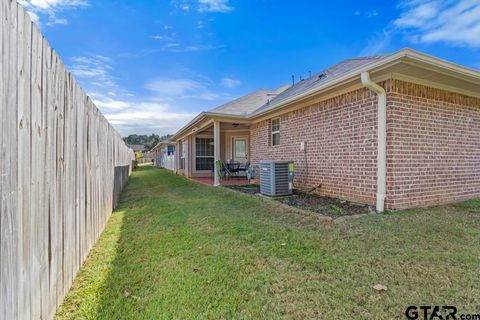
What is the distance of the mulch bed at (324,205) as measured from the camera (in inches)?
211

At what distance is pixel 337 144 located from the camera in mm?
6758

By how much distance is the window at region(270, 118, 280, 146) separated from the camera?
966 centimetres

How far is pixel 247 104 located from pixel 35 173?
11.8m

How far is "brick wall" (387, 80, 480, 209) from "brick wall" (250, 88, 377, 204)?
0.42 meters

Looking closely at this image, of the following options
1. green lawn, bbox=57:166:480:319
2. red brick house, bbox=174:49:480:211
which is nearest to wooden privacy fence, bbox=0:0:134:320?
green lawn, bbox=57:166:480:319

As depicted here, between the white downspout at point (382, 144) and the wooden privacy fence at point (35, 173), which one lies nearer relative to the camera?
the wooden privacy fence at point (35, 173)

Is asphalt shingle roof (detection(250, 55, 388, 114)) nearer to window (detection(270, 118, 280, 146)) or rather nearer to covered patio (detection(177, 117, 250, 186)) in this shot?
window (detection(270, 118, 280, 146))

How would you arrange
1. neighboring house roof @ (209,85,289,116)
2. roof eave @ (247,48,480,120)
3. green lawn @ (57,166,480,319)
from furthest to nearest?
1. neighboring house roof @ (209,85,289,116)
2. roof eave @ (247,48,480,120)
3. green lawn @ (57,166,480,319)

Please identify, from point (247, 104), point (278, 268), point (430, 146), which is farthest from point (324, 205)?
point (247, 104)

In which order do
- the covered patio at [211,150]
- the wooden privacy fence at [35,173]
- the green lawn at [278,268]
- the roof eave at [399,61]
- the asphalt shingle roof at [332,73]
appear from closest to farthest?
1. the wooden privacy fence at [35,173]
2. the green lawn at [278,268]
3. the roof eave at [399,61]
4. the asphalt shingle roof at [332,73]
5. the covered patio at [211,150]

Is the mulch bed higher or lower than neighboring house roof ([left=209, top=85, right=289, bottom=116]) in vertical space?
lower

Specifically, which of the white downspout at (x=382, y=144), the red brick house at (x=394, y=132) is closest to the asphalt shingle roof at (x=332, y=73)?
the red brick house at (x=394, y=132)

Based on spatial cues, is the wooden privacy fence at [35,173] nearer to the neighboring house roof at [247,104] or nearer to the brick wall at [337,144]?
the brick wall at [337,144]

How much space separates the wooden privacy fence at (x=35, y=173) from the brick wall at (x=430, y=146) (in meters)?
5.56
